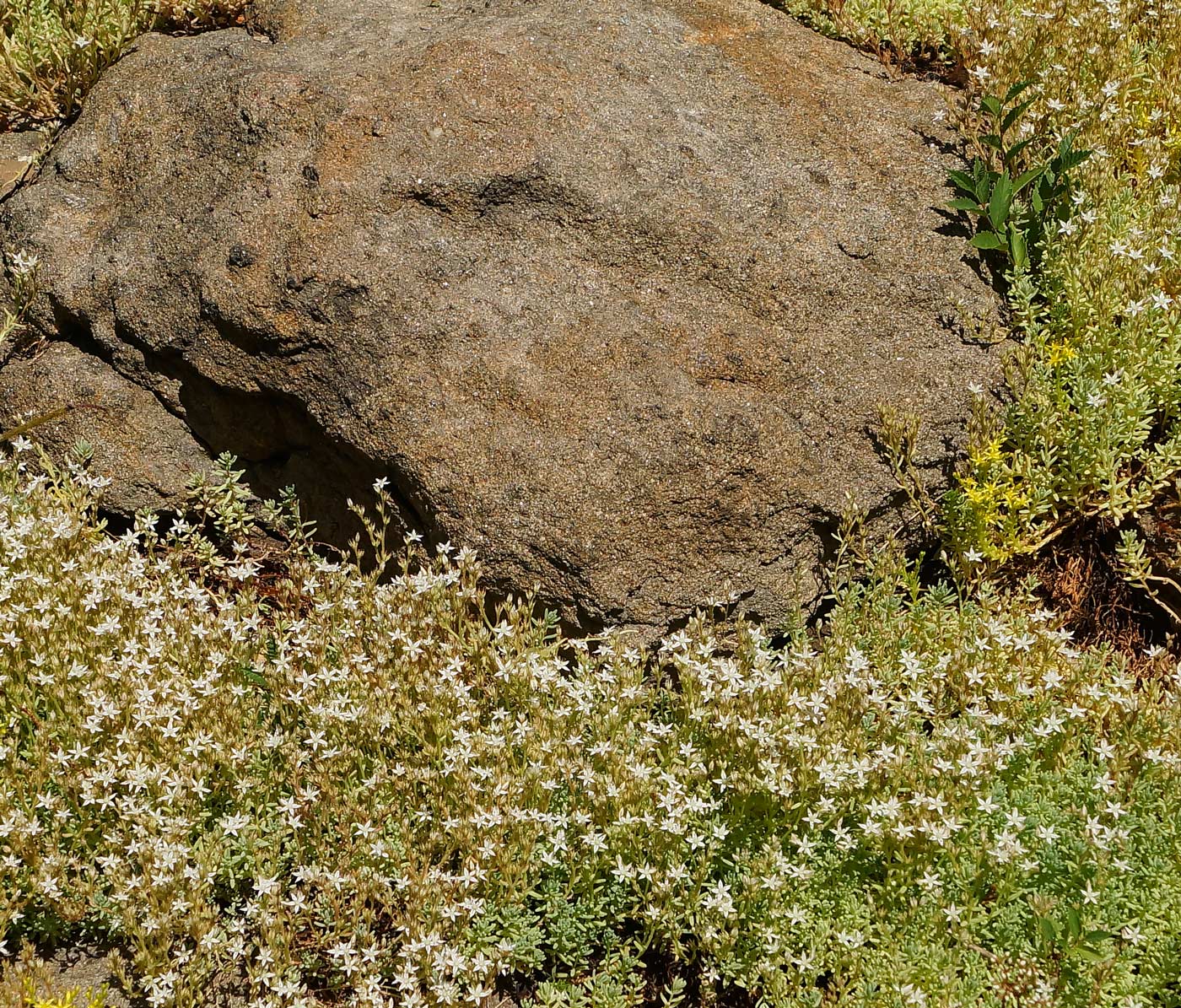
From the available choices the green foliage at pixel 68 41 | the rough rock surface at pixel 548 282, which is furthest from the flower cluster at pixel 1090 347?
the green foliage at pixel 68 41

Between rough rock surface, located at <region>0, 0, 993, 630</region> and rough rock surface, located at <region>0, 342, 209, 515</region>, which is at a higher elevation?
rough rock surface, located at <region>0, 0, 993, 630</region>

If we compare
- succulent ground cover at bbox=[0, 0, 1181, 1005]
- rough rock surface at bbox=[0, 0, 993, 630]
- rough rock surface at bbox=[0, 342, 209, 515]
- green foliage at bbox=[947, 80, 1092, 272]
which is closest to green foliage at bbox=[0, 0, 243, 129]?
rough rock surface at bbox=[0, 0, 993, 630]

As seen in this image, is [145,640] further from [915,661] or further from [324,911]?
[915,661]

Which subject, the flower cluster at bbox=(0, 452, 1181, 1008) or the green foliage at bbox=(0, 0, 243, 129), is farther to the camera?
the green foliage at bbox=(0, 0, 243, 129)

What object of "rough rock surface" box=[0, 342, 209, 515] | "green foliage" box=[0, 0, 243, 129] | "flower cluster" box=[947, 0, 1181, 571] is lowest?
"rough rock surface" box=[0, 342, 209, 515]

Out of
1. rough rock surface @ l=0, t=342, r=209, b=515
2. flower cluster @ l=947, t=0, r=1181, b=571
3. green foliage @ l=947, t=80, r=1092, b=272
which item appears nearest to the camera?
flower cluster @ l=947, t=0, r=1181, b=571

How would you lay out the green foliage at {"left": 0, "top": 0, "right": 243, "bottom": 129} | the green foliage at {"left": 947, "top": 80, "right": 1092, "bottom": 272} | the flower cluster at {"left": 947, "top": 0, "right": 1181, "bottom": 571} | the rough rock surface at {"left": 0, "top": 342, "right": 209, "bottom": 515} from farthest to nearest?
the green foliage at {"left": 0, "top": 0, "right": 243, "bottom": 129}, the rough rock surface at {"left": 0, "top": 342, "right": 209, "bottom": 515}, the green foliage at {"left": 947, "top": 80, "right": 1092, "bottom": 272}, the flower cluster at {"left": 947, "top": 0, "right": 1181, "bottom": 571}

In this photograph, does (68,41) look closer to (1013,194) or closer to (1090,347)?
(1013,194)

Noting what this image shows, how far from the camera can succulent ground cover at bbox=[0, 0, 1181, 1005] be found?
3510 mm

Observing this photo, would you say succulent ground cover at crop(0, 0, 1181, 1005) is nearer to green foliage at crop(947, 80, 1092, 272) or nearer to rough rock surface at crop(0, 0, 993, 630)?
rough rock surface at crop(0, 0, 993, 630)

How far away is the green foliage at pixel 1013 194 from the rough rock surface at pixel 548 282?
176 mm

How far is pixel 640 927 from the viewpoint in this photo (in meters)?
3.88

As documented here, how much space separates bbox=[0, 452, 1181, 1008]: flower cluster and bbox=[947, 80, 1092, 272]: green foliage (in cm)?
172

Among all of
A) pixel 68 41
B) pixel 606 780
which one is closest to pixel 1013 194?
pixel 606 780
